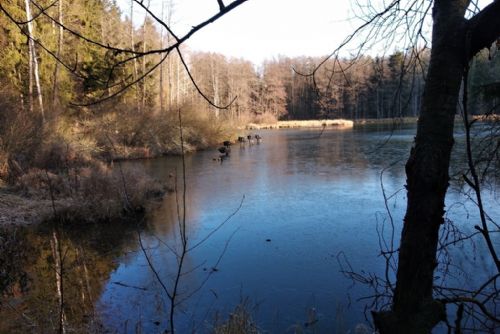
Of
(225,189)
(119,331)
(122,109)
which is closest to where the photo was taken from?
(119,331)

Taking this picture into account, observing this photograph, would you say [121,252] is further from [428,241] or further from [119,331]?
[428,241]

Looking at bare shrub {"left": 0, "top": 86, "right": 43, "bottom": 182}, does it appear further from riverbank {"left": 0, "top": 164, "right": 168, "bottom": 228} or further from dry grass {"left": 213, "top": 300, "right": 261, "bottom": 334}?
dry grass {"left": 213, "top": 300, "right": 261, "bottom": 334}

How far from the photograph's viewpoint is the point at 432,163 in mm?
1269

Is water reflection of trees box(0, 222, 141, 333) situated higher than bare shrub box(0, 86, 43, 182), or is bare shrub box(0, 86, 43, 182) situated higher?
bare shrub box(0, 86, 43, 182)

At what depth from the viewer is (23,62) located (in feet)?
66.3

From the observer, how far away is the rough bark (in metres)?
1.23

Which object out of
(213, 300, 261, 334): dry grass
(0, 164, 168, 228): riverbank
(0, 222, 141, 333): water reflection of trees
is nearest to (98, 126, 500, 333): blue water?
(0, 222, 141, 333): water reflection of trees

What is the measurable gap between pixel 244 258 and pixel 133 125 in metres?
17.8

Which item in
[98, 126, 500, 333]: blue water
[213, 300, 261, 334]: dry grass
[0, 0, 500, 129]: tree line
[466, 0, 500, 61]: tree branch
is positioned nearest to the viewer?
[466, 0, 500, 61]: tree branch

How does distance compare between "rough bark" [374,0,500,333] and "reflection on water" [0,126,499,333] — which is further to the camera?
"reflection on water" [0,126,499,333]

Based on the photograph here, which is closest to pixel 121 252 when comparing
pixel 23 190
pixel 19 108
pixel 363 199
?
pixel 23 190

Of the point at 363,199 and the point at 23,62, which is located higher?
the point at 23,62

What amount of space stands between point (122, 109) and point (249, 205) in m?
15.2

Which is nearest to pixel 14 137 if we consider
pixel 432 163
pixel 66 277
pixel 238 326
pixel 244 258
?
pixel 66 277
